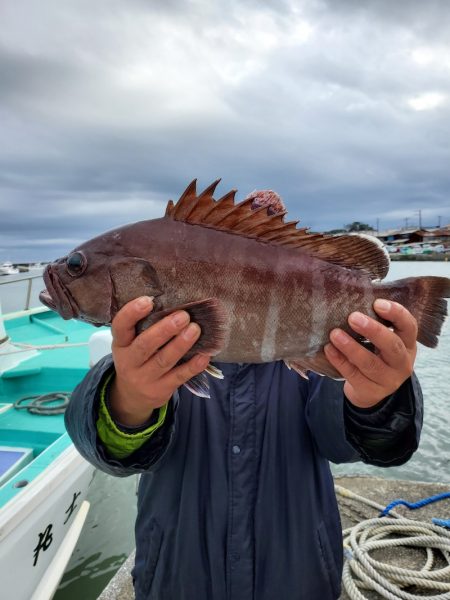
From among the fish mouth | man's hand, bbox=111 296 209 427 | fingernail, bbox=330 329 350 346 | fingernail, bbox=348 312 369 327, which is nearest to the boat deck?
the fish mouth

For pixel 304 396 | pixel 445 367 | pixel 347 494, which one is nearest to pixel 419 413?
pixel 304 396

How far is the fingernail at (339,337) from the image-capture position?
6.10 ft

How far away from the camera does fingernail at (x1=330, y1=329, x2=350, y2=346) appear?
1858mm

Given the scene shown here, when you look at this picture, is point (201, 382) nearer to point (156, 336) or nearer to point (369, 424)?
point (156, 336)

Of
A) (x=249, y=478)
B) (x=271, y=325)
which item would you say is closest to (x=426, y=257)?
(x=249, y=478)

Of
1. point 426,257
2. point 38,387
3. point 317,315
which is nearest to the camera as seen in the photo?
point 317,315

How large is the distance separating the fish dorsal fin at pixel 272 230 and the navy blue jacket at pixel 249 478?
632 mm

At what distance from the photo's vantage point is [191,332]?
5.77 ft

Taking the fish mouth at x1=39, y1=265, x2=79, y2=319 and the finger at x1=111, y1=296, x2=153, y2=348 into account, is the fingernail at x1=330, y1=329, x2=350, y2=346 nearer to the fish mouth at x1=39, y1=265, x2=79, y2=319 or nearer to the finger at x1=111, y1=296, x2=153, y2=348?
the finger at x1=111, y1=296, x2=153, y2=348

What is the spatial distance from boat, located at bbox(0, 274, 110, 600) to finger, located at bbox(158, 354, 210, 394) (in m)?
2.73

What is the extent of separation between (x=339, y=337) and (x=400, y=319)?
0.27m

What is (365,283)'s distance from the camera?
201 centimetres

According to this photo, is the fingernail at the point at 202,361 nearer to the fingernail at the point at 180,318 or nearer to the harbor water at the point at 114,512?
the fingernail at the point at 180,318

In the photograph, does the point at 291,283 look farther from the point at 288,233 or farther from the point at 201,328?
the point at 201,328
